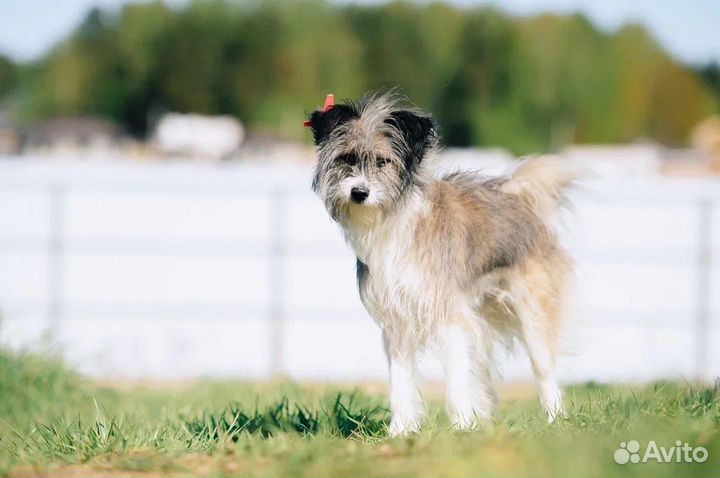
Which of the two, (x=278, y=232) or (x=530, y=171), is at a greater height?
(x=530, y=171)

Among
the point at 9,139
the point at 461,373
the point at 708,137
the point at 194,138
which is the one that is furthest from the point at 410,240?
the point at 708,137

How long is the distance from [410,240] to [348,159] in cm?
65

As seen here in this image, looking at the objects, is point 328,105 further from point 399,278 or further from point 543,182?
point 543,182

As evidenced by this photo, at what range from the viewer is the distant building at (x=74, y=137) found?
56594 millimetres

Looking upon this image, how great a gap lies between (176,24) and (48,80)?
778 cm

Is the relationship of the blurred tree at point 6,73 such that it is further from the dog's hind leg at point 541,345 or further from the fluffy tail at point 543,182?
the dog's hind leg at point 541,345

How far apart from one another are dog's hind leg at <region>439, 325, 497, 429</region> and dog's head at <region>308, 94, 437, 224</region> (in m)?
0.97

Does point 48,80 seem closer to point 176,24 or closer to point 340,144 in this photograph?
point 176,24

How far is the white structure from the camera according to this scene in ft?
176

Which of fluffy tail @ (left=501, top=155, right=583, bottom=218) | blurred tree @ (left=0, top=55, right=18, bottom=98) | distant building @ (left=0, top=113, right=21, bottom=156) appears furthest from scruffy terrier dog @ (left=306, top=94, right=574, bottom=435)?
blurred tree @ (left=0, top=55, right=18, bottom=98)

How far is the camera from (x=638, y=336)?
17.6 m

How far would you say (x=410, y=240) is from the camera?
7598 mm

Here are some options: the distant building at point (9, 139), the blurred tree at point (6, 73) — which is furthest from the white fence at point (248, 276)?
the blurred tree at point (6, 73)

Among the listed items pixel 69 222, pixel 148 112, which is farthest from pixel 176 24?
pixel 69 222
